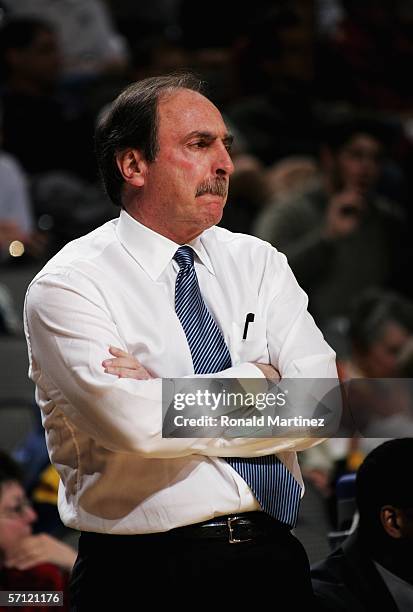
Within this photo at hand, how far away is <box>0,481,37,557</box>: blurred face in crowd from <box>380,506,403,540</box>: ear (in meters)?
0.71

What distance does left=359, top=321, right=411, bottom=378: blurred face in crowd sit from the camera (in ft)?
12.1

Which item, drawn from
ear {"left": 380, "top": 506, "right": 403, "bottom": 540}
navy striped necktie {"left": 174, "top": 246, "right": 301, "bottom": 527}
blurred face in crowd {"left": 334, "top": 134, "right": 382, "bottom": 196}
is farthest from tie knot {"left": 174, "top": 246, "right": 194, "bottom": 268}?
blurred face in crowd {"left": 334, "top": 134, "right": 382, "bottom": 196}

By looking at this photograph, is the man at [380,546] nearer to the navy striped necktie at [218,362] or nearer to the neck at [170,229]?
the navy striped necktie at [218,362]

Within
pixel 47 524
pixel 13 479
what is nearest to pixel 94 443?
pixel 13 479

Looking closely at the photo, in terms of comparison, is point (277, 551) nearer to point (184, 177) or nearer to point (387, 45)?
→ point (184, 177)

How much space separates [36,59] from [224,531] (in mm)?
3766

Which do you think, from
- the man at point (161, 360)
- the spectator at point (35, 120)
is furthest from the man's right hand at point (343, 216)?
the man at point (161, 360)

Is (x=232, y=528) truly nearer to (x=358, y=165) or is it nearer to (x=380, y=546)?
(x=380, y=546)

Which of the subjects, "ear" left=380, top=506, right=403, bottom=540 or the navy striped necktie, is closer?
the navy striped necktie

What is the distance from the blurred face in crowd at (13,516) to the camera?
7.66 feet

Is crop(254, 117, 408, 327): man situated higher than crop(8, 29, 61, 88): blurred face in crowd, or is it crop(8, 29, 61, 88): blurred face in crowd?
crop(8, 29, 61, 88): blurred face in crowd

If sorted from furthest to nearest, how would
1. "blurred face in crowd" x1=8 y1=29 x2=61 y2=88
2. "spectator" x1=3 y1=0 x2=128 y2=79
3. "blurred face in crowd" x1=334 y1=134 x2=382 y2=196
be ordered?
"spectator" x1=3 y1=0 x2=128 y2=79 < "blurred face in crowd" x1=8 y1=29 x2=61 y2=88 < "blurred face in crowd" x1=334 y1=134 x2=382 y2=196

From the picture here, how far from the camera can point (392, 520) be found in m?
2.12

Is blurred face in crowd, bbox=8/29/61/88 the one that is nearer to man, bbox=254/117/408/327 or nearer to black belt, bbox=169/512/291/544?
man, bbox=254/117/408/327
